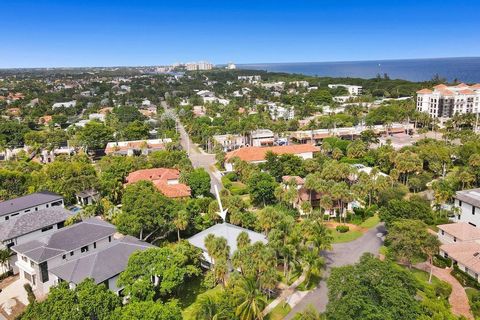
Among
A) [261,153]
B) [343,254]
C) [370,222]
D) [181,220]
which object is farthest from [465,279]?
[261,153]

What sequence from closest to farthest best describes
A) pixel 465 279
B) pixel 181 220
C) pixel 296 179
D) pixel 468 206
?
pixel 465 279 → pixel 181 220 → pixel 468 206 → pixel 296 179

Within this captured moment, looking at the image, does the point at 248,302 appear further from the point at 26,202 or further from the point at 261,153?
the point at 261,153

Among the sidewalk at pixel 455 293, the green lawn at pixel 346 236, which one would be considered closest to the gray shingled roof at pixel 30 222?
the green lawn at pixel 346 236

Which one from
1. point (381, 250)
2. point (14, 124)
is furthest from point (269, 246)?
point (14, 124)

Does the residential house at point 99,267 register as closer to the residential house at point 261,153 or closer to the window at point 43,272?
the window at point 43,272

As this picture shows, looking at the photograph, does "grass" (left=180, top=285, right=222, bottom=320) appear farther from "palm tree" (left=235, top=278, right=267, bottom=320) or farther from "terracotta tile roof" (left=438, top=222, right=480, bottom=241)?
"terracotta tile roof" (left=438, top=222, right=480, bottom=241)

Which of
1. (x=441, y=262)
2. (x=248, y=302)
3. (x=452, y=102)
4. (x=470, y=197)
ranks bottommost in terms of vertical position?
(x=441, y=262)
